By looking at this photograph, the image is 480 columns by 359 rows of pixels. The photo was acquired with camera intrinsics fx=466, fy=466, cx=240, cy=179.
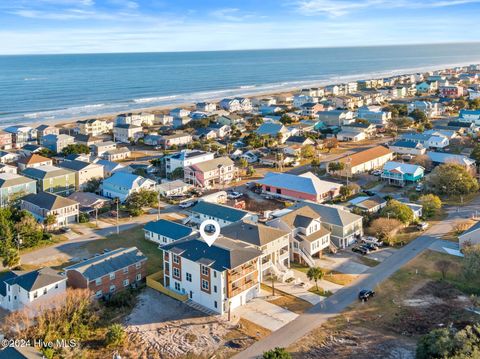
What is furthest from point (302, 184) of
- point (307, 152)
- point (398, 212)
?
point (307, 152)

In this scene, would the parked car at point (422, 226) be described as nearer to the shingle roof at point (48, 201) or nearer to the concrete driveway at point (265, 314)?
the concrete driveway at point (265, 314)

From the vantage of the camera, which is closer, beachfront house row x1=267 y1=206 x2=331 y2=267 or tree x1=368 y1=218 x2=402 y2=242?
beachfront house row x1=267 y1=206 x2=331 y2=267

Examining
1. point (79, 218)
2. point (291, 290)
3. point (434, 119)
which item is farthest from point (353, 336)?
point (434, 119)

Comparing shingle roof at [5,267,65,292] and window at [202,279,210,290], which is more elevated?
shingle roof at [5,267,65,292]

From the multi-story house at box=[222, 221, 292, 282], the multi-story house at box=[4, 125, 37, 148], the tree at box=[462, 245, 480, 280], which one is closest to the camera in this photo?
the tree at box=[462, 245, 480, 280]

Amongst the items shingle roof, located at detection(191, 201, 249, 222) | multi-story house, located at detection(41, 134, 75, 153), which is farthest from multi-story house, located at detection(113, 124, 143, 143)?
shingle roof, located at detection(191, 201, 249, 222)

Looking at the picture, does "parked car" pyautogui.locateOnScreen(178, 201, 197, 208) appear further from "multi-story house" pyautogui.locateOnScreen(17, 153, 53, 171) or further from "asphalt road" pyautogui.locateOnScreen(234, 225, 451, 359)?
"multi-story house" pyautogui.locateOnScreen(17, 153, 53, 171)

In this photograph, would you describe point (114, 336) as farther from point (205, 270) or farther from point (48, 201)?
point (48, 201)
